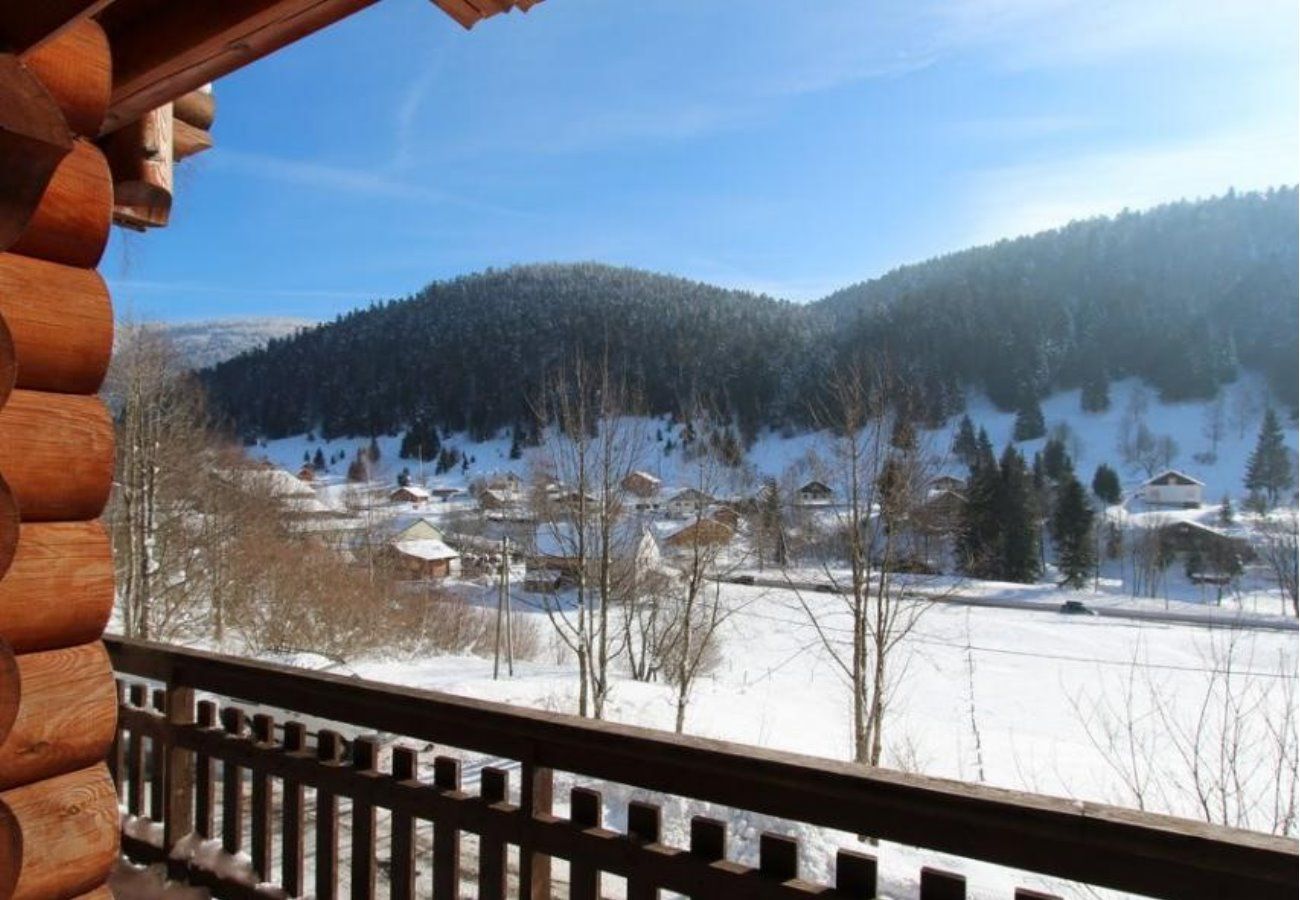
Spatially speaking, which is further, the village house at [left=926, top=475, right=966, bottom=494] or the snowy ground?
the village house at [left=926, top=475, right=966, bottom=494]

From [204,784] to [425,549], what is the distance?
29.4 metres

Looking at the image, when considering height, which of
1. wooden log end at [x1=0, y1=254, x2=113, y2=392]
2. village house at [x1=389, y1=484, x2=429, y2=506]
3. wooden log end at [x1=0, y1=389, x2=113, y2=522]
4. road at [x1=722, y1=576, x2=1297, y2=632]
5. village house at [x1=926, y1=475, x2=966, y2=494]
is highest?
wooden log end at [x1=0, y1=254, x2=113, y2=392]

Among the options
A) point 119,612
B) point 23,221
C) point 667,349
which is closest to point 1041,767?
point 23,221

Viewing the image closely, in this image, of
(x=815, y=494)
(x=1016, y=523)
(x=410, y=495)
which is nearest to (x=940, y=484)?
(x=815, y=494)

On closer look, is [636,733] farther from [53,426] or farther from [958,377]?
[958,377]

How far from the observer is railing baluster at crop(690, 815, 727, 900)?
1.37m

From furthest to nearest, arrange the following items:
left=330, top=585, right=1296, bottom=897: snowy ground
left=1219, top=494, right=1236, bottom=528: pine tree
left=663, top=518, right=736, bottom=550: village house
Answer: left=1219, top=494, right=1236, bottom=528: pine tree, left=663, top=518, right=736, bottom=550: village house, left=330, top=585, right=1296, bottom=897: snowy ground

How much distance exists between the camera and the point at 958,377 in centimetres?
6812

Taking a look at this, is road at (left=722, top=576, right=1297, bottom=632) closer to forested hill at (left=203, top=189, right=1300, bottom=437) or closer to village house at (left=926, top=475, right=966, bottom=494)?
village house at (left=926, top=475, right=966, bottom=494)

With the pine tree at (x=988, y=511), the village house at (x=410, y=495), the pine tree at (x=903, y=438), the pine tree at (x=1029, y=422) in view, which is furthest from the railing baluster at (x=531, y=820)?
the pine tree at (x=1029, y=422)

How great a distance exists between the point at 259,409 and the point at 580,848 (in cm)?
7173

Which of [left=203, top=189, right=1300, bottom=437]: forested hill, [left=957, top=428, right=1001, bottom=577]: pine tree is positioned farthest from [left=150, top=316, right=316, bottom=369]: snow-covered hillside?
[left=957, top=428, right=1001, bottom=577]: pine tree

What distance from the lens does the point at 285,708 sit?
202 centimetres

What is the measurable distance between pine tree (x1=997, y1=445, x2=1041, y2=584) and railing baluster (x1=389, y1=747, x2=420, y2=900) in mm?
38263
